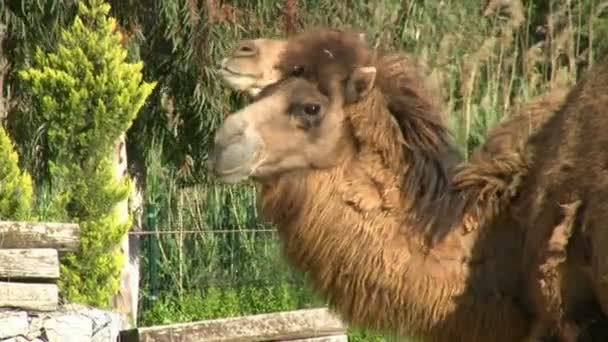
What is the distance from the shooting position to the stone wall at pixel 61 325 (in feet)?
28.4

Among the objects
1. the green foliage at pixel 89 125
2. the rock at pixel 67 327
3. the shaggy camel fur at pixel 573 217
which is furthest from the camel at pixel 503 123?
the green foliage at pixel 89 125

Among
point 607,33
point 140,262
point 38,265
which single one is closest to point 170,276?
point 140,262

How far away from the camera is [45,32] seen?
10.7 metres

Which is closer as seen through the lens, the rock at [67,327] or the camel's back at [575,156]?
the camel's back at [575,156]

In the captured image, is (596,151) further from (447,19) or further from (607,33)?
(607,33)

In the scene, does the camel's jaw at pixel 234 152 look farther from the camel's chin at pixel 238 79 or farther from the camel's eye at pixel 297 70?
→ the camel's eye at pixel 297 70

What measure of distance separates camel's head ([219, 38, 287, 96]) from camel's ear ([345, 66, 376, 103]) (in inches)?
11.6

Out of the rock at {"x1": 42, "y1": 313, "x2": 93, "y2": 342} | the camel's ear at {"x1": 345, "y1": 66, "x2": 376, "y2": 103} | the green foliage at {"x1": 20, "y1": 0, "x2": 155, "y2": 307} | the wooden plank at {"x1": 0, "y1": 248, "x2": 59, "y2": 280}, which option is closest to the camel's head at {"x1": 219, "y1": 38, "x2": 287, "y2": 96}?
the camel's ear at {"x1": 345, "y1": 66, "x2": 376, "y2": 103}

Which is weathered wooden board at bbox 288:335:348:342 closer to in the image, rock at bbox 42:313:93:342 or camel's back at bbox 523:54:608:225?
rock at bbox 42:313:93:342

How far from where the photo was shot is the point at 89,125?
34.3ft

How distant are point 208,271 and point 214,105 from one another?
6.36 feet

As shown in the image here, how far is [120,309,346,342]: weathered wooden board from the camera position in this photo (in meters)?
8.76

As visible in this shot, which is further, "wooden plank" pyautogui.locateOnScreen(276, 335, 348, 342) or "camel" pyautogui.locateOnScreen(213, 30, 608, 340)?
"wooden plank" pyautogui.locateOnScreen(276, 335, 348, 342)

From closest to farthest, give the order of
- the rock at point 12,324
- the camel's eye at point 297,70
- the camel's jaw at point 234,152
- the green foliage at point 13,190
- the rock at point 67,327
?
the camel's jaw at point 234,152 → the camel's eye at point 297,70 → the rock at point 12,324 → the rock at point 67,327 → the green foliage at point 13,190
